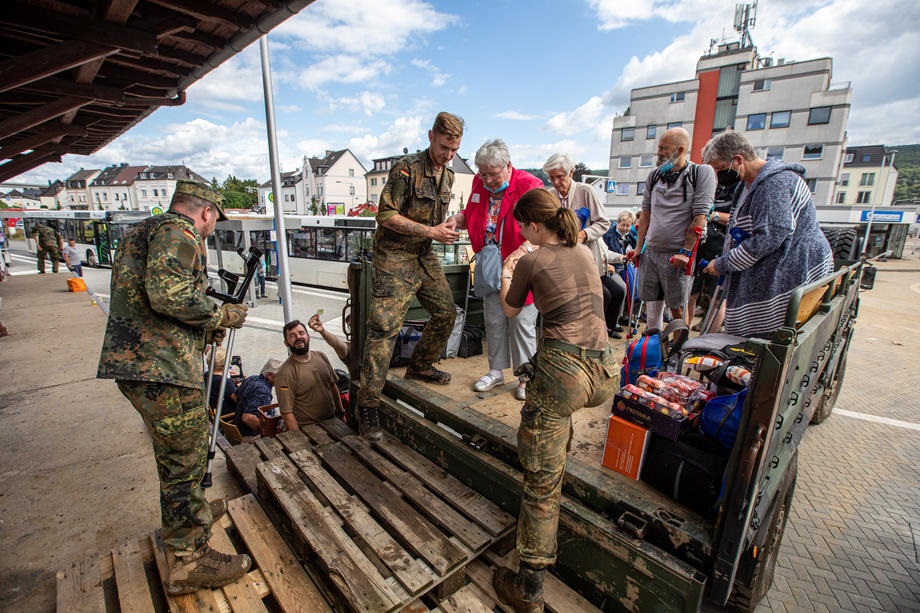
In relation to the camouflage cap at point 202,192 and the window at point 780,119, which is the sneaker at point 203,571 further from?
the window at point 780,119

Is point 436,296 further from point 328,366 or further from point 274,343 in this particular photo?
point 274,343

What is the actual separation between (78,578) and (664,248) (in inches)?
192

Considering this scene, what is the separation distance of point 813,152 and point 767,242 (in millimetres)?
37712

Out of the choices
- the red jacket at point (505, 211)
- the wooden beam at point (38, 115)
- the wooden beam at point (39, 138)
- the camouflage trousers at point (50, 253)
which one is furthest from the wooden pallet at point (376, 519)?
the camouflage trousers at point (50, 253)

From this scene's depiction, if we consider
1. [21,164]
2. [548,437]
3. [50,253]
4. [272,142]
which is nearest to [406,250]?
[548,437]

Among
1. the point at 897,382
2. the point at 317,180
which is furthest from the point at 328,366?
the point at 317,180

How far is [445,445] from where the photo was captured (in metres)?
2.85

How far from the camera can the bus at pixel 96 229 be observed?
2320cm

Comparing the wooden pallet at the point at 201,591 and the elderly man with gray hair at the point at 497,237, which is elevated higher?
the elderly man with gray hair at the point at 497,237

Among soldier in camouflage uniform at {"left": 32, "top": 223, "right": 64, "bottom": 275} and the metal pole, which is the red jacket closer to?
the metal pole

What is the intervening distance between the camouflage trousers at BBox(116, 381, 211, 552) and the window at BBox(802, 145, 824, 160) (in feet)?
133

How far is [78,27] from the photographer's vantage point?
3.54m

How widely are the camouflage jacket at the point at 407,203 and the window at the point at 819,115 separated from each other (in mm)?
38702

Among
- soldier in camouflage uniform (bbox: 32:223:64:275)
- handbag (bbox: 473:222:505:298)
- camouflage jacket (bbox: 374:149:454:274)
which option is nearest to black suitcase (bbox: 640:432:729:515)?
handbag (bbox: 473:222:505:298)
